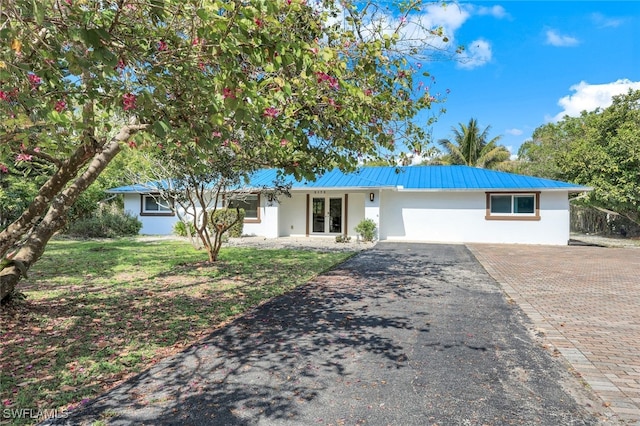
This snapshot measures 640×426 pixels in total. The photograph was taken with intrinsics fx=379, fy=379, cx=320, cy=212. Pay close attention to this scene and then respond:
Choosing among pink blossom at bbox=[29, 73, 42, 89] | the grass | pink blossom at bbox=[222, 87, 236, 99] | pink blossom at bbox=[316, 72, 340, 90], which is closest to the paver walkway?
pink blossom at bbox=[222, 87, 236, 99]

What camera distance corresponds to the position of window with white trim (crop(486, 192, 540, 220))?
18047 mm

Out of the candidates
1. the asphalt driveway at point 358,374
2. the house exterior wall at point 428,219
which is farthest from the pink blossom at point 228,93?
the house exterior wall at point 428,219

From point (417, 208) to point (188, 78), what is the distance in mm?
17387

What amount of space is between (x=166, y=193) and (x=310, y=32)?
8.86 meters

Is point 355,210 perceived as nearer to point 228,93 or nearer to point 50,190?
point 50,190

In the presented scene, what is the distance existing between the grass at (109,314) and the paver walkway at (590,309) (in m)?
4.35

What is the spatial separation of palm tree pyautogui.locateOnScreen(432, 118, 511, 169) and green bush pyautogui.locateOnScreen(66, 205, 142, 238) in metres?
26.8

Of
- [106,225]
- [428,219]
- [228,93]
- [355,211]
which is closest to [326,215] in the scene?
[355,211]

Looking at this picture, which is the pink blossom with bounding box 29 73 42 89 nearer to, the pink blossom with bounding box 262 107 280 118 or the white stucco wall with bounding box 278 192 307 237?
the pink blossom with bounding box 262 107 280 118

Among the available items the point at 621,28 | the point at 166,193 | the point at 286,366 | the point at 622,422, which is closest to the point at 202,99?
the point at 286,366

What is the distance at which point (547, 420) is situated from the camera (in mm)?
2893

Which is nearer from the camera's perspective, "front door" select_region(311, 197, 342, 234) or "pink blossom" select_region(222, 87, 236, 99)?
"pink blossom" select_region(222, 87, 236, 99)

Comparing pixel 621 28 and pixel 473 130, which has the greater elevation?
pixel 473 130

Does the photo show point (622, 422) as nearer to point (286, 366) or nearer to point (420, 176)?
point (286, 366)
